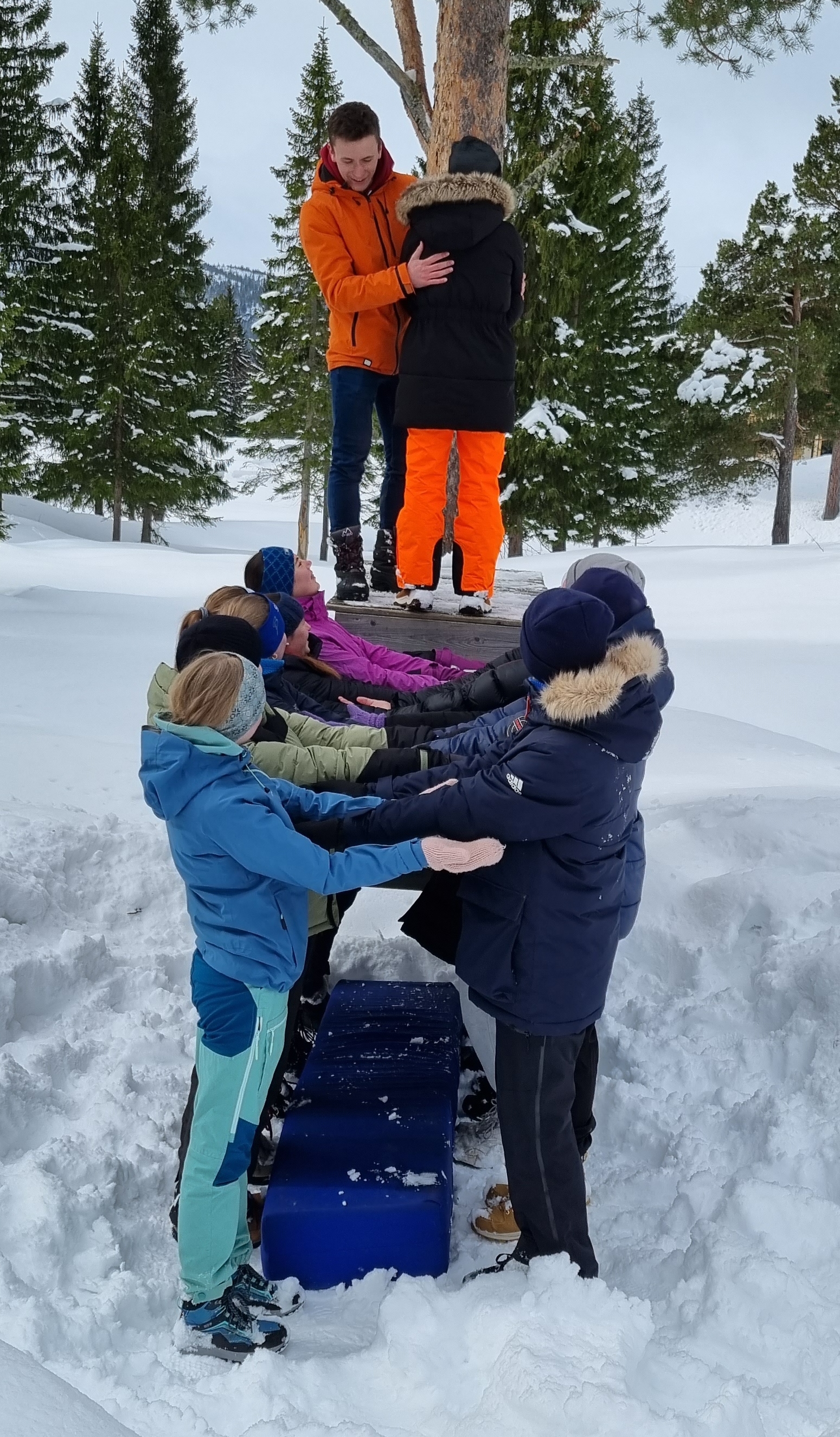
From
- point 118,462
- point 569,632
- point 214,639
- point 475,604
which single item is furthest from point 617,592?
point 118,462

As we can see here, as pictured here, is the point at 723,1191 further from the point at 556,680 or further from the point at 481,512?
the point at 481,512

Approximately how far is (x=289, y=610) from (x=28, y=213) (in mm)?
24426

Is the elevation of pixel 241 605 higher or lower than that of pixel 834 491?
lower

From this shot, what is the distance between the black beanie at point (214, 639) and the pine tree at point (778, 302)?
70.6 feet

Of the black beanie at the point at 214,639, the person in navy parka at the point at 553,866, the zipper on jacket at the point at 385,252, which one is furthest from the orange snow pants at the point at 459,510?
the person in navy parka at the point at 553,866

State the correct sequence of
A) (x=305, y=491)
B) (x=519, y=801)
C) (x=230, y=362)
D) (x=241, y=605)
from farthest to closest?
(x=230, y=362)
(x=305, y=491)
(x=241, y=605)
(x=519, y=801)

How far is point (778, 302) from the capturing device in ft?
72.7

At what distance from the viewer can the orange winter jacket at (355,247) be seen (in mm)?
4617

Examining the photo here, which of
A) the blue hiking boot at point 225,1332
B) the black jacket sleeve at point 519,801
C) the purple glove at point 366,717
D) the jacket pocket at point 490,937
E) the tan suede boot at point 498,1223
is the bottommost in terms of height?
the tan suede boot at point 498,1223

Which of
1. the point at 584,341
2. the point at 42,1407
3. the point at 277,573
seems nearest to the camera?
the point at 42,1407

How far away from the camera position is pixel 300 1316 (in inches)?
104

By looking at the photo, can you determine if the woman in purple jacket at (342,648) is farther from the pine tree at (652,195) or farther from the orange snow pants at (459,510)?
the pine tree at (652,195)

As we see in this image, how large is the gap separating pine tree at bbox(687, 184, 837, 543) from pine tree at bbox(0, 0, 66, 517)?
14.8 meters

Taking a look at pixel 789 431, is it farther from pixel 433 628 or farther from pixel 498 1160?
pixel 498 1160
